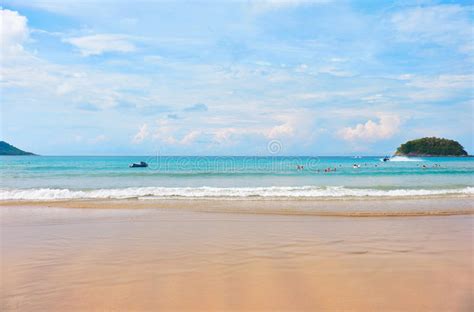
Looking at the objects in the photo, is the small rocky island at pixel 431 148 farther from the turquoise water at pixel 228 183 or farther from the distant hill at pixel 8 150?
the distant hill at pixel 8 150

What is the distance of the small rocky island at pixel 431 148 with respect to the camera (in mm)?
112125

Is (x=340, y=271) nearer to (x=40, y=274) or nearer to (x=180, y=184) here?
(x=40, y=274)

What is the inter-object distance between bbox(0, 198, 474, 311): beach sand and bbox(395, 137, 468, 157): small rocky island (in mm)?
112534

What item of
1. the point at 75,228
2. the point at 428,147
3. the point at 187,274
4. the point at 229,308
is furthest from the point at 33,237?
the point at 428,147

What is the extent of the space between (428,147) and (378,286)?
398 feet

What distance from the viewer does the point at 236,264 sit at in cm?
607

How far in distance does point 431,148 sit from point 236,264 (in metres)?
122

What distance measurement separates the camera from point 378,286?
16.3 feet

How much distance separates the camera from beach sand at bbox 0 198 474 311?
4.53 m

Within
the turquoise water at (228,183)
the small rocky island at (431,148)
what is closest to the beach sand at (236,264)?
the turquoise water at (228,183)

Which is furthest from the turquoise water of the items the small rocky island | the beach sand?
the small rocky island

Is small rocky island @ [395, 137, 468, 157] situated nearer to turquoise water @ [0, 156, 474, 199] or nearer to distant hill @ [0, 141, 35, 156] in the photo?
turquoise water @ [0, 156, 474, 199]

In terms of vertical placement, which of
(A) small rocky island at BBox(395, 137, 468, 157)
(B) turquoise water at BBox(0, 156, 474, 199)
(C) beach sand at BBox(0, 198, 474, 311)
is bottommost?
(C) beach sand at BBox(0, 198, 474, 311)

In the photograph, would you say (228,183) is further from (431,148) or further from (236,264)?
(431,148)
